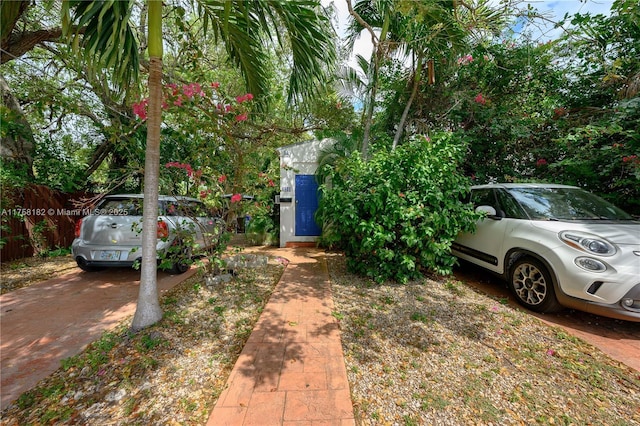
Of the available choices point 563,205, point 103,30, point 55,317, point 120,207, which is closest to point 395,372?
point 563,205

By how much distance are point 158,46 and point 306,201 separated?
15.5 ft

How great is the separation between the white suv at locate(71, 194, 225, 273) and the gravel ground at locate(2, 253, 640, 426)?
1.03 meters

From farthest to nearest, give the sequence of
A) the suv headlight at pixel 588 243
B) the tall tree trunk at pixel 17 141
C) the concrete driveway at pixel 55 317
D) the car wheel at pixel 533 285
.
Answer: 1. the tall tree trunk at pixel 17 141
2. the car wheel at pixel 533 285
3. the suv headlight at pixel 588 243
4. the concrete driveway at pixel 55 317

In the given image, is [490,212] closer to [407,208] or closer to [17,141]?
[407,208]

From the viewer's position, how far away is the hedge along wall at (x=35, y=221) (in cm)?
500

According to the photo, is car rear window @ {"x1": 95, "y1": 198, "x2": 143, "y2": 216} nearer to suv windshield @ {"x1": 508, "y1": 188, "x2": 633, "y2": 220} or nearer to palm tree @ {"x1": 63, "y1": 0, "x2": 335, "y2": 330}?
palm tree @ {"x1": 63, "y1": 0, "x2": 335, "y2": 330}

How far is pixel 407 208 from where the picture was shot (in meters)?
3.77

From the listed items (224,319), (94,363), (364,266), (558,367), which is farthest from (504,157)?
(94,363)

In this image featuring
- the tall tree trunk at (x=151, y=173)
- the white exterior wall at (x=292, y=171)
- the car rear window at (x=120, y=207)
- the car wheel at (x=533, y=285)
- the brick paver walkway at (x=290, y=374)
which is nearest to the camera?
the brick paver walkway at (x=290, y=374)

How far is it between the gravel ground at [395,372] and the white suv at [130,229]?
103cm

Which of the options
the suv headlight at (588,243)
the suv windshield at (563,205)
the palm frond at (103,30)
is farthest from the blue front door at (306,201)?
the suv headlight at (588,243)

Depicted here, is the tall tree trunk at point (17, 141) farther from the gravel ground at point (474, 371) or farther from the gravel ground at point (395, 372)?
the gravel ground at point (474, 371)

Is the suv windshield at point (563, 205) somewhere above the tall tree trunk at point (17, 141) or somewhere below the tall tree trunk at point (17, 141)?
below

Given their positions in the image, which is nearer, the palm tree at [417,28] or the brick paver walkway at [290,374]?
the brick paver walkway at [290,374]
